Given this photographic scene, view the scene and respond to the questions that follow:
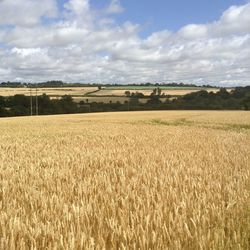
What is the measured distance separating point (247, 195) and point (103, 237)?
102 inches

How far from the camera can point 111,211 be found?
460cm

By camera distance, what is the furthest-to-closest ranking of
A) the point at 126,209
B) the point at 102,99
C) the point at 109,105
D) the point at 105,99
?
the point at 105,99 → the point at 102,99 → the point at 109,105 → the point at 126,209

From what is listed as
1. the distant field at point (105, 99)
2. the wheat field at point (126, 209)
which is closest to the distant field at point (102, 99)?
the distant field at point (105, 99)

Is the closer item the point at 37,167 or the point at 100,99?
the point at 37,167

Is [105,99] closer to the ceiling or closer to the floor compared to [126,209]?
closer to the floor

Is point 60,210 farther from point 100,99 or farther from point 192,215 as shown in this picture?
point 100,99

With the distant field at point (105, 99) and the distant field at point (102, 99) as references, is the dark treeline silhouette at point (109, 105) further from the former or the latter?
the distant field at point (102, 99)

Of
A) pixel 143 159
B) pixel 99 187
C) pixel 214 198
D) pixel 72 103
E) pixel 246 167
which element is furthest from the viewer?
pixel 72 103

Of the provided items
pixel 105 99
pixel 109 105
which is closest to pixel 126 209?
pixel 109 105

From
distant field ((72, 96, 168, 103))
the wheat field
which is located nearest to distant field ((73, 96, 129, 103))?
distant field ((72, 96, 168, 103))

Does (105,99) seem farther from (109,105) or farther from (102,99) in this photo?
(109,105)

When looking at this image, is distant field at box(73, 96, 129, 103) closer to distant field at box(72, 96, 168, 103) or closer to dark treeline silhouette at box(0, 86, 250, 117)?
distant field at box(72, 96, 168, 103)

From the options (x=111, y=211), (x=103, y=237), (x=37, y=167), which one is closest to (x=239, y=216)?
(x=111, y=211)

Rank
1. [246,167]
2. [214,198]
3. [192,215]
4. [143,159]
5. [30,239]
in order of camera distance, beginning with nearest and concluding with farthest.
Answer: [30,239] → [192,215] → [214,198] → [246,167] → [143,159]
